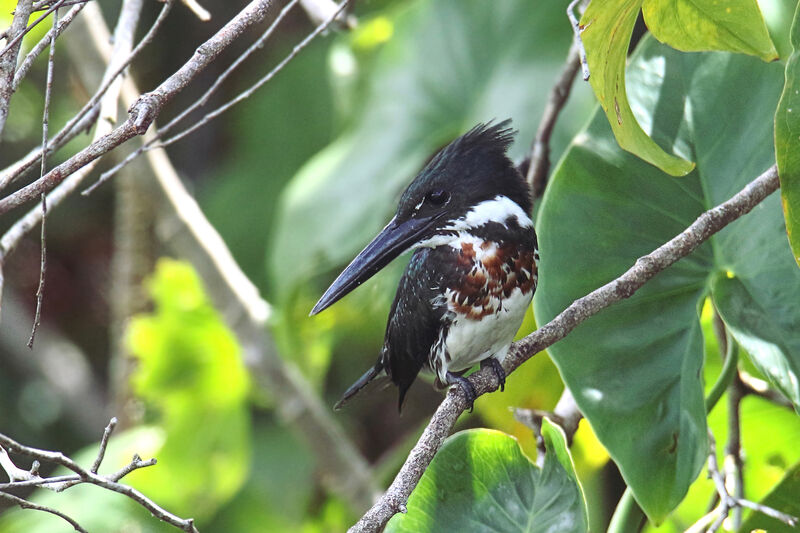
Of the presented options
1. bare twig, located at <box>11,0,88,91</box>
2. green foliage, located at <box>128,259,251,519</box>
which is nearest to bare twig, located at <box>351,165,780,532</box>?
bare twig, located at <box>11,0,88,91</box>

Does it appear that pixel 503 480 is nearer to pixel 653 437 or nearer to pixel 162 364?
pixel 653 437

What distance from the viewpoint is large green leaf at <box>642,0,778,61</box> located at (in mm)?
881

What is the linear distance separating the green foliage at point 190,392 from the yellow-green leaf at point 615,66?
139 cm

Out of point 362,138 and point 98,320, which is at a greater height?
point 98,320

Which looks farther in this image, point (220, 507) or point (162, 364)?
point (220, 507)

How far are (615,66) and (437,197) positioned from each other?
0.96 feet

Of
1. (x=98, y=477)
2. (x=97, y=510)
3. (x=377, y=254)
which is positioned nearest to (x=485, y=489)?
(x=377, y=254)

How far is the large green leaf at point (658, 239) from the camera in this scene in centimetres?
104

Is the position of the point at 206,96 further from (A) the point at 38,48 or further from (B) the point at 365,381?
(B) the point at 365,381

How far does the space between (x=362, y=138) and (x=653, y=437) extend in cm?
88

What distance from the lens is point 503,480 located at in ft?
3.36

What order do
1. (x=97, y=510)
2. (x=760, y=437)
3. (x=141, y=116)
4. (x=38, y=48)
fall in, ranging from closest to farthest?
(x=141, y=116) < (x=38, y=48) < (x=760, y=437) < (x=97, y=510)

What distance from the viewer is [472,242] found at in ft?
3.74

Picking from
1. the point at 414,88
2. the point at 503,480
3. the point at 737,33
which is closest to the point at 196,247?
the point at 414,88
